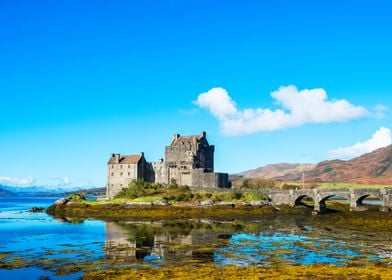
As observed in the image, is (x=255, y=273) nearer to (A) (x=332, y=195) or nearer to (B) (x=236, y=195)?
(A) (x=332, y=195)

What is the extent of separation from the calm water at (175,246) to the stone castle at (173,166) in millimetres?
38532

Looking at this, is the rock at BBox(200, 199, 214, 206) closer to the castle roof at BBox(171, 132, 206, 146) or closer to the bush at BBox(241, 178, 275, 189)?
the bush at BBox(241, 178, 275, 189)

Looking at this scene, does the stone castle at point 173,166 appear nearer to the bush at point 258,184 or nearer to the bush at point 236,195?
the bush at point 258,184

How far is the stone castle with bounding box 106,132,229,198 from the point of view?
103581 millimetres

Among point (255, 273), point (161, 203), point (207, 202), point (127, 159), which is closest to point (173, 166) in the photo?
point (127, 159)

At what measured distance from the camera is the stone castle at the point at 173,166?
104m

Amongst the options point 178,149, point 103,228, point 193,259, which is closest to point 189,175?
point 178,149

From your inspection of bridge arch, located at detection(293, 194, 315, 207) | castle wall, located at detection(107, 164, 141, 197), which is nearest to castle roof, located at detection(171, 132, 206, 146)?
castle wall, located at detection(107, 164, 141, 197)

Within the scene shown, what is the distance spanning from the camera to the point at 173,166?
106 metres

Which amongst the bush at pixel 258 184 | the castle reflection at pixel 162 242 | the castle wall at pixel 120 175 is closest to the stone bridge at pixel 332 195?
the bush at pixel 258 184

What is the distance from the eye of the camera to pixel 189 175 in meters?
102

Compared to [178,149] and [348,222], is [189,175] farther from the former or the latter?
[348,222]

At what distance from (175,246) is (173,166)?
62613 millimetres

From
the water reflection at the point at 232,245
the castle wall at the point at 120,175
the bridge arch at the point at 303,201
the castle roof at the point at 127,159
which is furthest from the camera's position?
the castle roof at the point at 127,159
